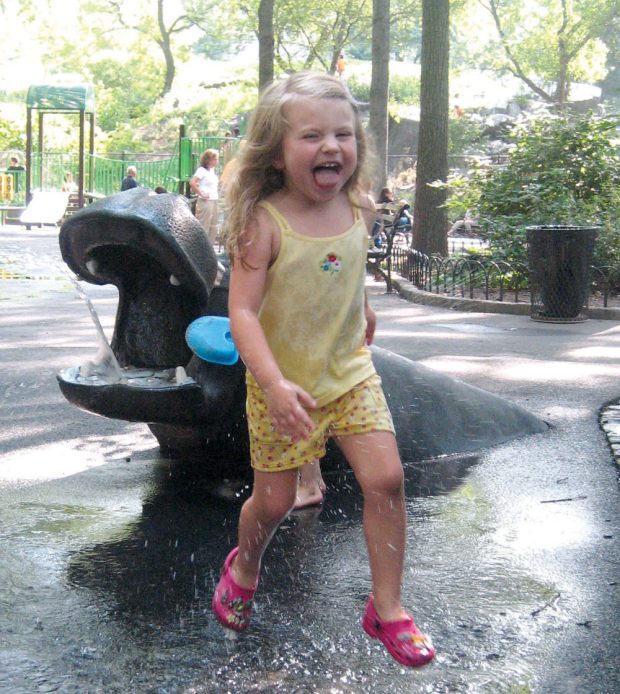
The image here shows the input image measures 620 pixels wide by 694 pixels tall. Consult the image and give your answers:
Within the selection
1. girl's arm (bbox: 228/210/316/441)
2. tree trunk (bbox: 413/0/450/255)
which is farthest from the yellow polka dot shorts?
tree trunk (bbox: 413/0/450/255)

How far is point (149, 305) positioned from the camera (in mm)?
4211

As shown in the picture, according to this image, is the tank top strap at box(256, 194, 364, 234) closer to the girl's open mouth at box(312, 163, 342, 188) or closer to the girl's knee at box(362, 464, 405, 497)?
the girl's open mouth at box(312, 163, 342, 188)

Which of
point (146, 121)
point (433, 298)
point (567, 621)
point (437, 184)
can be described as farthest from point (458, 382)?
point (146, 121)

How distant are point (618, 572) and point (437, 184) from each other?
43.0 feet

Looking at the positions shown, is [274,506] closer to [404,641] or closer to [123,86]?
[404,641]

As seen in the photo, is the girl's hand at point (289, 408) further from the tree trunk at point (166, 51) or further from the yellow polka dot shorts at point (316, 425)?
the tree trunk at point (166, 51)

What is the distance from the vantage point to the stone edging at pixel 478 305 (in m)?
12.5

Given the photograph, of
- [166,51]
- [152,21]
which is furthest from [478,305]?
[152,21]

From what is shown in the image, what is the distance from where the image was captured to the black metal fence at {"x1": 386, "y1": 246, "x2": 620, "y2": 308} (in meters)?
13.7

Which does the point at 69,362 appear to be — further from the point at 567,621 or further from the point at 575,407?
the point at 567,621

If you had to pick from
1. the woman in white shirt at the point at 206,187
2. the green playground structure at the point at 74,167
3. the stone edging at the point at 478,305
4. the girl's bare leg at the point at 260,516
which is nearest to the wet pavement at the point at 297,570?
the girl's bare leg at the point at 260,516

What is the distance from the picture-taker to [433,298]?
14266 millimetres

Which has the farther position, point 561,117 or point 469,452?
point 561,117

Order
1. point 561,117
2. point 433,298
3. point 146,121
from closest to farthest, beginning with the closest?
1. point 433,298
2. point 561,117
3. point 146,121
